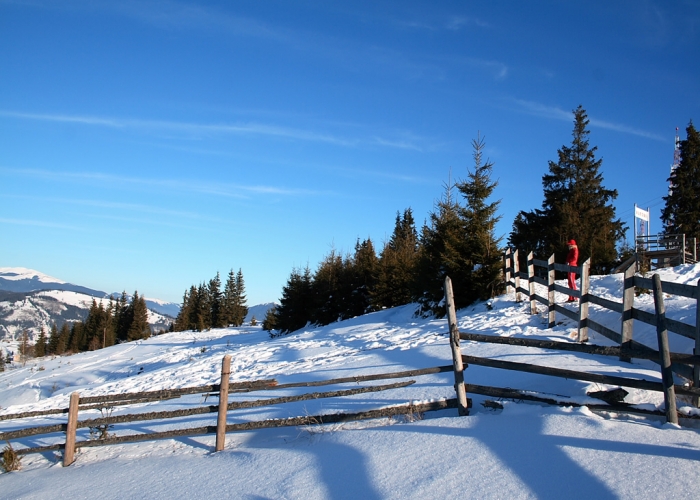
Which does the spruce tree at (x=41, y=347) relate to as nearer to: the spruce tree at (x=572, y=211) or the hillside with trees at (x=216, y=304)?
the hillside with trees at (x=216, y=304)

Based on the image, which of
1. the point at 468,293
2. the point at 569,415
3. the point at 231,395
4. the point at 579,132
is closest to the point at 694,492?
the point at 569,415

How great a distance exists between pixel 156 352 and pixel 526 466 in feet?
79.6

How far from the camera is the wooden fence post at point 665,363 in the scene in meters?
5.12

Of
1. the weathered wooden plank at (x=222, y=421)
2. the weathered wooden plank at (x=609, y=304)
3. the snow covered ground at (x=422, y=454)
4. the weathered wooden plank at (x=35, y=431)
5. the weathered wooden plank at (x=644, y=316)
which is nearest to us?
the snow covered ground at (x=422, y=454)

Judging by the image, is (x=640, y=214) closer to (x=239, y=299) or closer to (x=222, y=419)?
(x=222, y=419)

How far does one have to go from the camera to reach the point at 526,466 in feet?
14.4

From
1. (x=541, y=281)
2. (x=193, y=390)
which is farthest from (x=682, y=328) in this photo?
(x=541, y=281)

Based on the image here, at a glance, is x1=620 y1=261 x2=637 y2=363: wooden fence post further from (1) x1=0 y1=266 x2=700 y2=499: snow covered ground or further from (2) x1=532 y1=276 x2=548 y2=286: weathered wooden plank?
(2) x1=532 y1=276 x2=548 y2=286: weathered wooden plank

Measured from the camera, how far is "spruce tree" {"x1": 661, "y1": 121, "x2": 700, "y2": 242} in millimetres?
36000

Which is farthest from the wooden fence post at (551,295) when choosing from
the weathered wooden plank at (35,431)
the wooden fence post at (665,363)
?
the weathered wooden plank at (35,431)

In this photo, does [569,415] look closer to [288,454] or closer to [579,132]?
[288,454]

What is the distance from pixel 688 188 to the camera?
1443 inches

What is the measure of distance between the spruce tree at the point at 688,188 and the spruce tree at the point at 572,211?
21.0ft

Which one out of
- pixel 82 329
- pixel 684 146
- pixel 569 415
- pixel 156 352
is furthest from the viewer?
pixel 82 329
